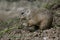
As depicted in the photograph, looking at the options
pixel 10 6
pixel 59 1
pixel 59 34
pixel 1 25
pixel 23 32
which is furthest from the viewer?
pixel 10 6

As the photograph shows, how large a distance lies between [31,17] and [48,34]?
1.13m

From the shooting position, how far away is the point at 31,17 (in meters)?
7.89

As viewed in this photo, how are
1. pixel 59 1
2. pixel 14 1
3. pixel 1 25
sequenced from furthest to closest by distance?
pixel 14 1
pixel 59 1
pixel 1 25

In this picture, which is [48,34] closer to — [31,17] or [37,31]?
[37,31]

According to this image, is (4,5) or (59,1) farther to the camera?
(4,5)

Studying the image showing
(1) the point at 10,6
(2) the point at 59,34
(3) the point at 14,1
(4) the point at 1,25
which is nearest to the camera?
(2) the point at 59,34

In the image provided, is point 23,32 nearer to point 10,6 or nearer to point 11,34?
point 11,34

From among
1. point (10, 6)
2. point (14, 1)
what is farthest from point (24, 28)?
point (14, 1)

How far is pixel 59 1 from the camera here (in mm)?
11383

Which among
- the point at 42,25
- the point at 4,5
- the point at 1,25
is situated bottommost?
the point at 4,5

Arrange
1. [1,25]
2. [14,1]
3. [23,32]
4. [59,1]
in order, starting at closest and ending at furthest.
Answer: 1. [23,32]
2. [1,25]
3. [59,1]
4. [14,1]

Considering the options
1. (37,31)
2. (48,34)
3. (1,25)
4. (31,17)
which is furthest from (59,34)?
(1,25)

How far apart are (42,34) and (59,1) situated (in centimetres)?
457

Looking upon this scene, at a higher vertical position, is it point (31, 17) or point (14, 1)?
point (31, 17)
